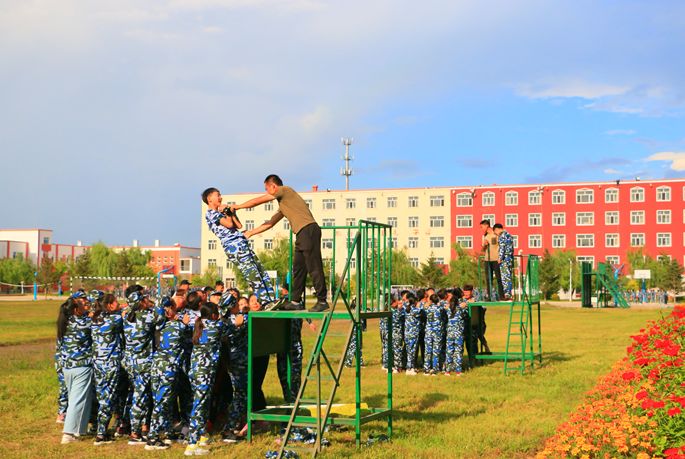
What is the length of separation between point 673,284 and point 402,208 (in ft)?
98.6

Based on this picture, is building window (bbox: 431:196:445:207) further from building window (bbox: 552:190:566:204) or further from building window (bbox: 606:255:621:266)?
building window (bbox: 606:255:621:266)

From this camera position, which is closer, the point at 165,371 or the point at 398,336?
the point at 165,371

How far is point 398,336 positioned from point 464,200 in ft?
224

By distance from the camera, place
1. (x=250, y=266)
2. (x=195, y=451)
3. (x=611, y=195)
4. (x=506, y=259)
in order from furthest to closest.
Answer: (x=611, y=195) → (x=506, y=259) → (x=250, y=266) → (x=195, y=451)

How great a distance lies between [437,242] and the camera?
8562 cm

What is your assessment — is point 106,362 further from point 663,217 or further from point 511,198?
point 663,217

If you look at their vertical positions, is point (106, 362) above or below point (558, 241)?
below

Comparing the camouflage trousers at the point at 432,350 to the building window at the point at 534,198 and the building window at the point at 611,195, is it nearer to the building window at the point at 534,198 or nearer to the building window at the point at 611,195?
the building window at the point at 534,198

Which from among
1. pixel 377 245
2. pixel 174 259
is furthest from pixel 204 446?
pixel 174 259

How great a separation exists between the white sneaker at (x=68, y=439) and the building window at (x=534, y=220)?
74.7 metres

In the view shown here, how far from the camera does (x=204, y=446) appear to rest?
8.35 m

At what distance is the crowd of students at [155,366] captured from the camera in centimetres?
855

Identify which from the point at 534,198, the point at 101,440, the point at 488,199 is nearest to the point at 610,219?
the point at 534,198

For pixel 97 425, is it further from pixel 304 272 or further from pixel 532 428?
pixel 532 428
